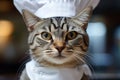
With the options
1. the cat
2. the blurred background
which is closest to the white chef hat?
the cat

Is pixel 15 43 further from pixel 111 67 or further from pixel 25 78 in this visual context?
pixel 25 78

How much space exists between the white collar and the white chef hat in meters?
0.10

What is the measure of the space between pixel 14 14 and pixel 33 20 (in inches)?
57.9

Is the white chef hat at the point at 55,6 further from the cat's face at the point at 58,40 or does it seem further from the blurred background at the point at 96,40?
the blurred background at the point at 96,40

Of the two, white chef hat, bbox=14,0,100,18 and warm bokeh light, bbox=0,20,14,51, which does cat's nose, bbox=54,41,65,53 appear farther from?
warm bokeh light, bbox=0,20,14,51

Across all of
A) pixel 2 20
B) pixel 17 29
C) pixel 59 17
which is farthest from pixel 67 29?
pixel 2 20

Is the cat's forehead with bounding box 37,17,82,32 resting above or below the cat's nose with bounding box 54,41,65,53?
above

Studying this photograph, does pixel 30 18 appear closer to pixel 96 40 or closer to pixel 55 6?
pixel 55 6

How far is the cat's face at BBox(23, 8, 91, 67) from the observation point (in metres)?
0.60

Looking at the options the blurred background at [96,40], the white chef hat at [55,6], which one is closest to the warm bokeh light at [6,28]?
the blurred background at [96,40]

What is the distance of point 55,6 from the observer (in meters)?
0.65

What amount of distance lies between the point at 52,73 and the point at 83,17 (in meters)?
0.12

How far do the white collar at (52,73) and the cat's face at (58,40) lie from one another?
0.01 meters

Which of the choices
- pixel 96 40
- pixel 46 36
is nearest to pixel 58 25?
pixel 46 36
